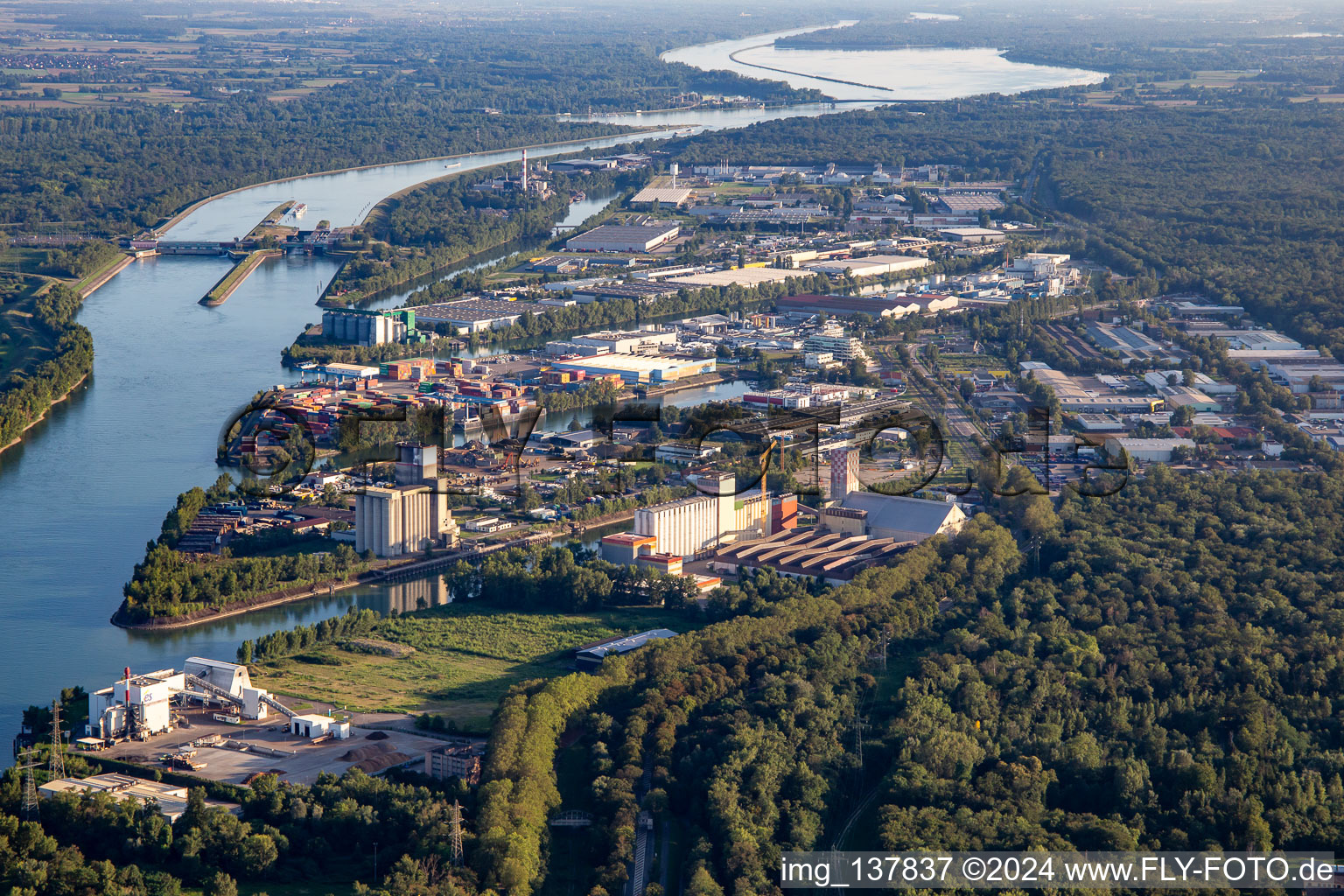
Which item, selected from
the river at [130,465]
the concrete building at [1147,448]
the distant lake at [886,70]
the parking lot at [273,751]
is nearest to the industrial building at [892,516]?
the concrete building at [1147,448]

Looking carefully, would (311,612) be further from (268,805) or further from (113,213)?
(113,213)

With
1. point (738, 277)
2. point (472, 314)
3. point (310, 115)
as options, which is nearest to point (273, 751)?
point (472, 314)

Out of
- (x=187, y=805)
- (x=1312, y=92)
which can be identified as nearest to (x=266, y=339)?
(x=187, y=805)

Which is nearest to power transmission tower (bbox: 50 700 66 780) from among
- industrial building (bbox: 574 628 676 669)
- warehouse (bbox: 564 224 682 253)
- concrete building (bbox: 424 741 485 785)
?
concrete building (bbox: 424 741 485 785)

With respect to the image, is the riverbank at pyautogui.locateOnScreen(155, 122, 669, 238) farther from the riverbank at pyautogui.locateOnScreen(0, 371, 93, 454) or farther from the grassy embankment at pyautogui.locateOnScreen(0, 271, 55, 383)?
the riverbank at pyautogui.locateOnScreen(0, 371, 93, 454)

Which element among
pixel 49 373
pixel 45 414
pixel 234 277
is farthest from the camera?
pixel 234 277

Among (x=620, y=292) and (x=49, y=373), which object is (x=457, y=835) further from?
(x=620, y=292)
